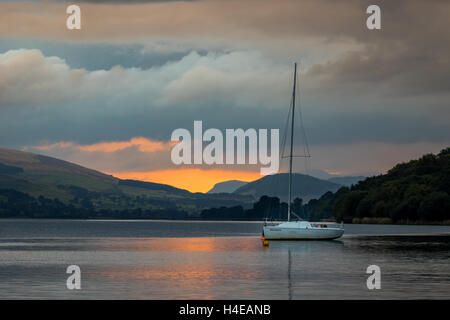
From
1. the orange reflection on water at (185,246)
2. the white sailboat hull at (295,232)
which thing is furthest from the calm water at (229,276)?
the white sailboat hull at (295,232)

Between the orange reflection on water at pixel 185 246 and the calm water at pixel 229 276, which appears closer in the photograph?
the calm water at pixel 229 276

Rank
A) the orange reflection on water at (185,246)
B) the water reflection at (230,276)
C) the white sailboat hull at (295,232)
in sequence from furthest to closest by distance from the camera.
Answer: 1. the white sailboat hull at (295,232)
2. the orange reflection on water at (185,246)
3. the water reflection at (230,276)

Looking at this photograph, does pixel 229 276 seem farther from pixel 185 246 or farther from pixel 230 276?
pixel 185 246

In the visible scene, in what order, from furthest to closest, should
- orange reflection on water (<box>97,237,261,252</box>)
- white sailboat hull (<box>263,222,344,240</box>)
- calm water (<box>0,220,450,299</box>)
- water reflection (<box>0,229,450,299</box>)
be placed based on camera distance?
1. white sailboat hull (<box>263,222,344,240</box>)
2. orange reflection on water (<box>97,237,261,252</box>)
3. water reflection (<box>0,229,450,299</box>)
4. calm water (<box>0,220,450,299</box>)

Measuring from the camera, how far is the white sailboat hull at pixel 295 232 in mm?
125562

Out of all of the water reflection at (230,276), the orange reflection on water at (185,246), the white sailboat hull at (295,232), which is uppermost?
the white sailboat hull at (295,232)

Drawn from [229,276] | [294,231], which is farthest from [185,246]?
[229,276]

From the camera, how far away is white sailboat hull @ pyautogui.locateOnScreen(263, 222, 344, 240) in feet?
412

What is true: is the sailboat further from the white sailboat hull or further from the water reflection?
the water reflection

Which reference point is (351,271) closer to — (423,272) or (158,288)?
(423,272)

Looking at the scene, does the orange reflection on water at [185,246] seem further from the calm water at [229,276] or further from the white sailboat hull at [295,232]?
the calm water at [229,276]

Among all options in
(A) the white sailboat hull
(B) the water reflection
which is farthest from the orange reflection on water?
(B) the water reflection

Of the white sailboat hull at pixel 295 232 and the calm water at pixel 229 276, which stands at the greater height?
the white sailboat hull at pixel 295 232
